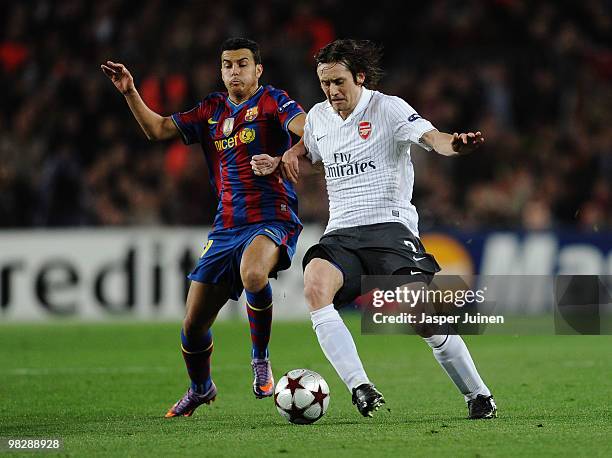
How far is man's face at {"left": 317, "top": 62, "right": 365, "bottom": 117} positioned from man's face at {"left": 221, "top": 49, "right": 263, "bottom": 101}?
0.95 meters

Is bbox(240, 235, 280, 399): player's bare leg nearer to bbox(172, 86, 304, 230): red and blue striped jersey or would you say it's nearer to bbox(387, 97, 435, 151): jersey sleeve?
bbox(172, 86, 304, 230): red and blue striped jersey

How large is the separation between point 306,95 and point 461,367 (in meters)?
10.8

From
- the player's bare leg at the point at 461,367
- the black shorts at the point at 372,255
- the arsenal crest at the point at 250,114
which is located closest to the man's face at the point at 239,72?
the arsenal crest at the point at 250,114

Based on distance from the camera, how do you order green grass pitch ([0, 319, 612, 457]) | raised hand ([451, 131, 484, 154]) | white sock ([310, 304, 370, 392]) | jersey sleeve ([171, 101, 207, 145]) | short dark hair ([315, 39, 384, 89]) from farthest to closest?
jersey sleeve ([171, 101, 207, 145]) < short dark hair ([315, 39, 384, 89]) < white sock ([310, 304, 370, 392]) < raised hand ([451, 131, 484, 154]) < green grass pitch ([0, 319, 612, 457])

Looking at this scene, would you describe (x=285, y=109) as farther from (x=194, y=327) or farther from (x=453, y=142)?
(x=453, y=142)

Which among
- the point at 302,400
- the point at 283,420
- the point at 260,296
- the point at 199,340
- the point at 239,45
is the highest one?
the point at 239,45

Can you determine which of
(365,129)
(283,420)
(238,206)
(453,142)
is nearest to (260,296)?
(238,206)

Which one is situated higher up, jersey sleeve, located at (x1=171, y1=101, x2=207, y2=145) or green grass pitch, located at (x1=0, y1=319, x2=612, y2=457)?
jersey sleeve, located at (x1=171, y1=101, x2=207, y2=145)

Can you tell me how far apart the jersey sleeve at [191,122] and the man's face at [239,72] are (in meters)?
0.24

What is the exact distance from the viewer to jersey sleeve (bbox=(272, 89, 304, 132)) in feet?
24.9

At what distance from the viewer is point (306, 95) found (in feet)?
56.2

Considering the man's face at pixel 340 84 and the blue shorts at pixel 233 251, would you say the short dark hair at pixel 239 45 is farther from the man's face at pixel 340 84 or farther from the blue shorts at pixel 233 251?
the blue shorts at pixel 233 251

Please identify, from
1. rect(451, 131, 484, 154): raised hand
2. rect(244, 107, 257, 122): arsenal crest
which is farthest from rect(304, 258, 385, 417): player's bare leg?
rect(244, 107, 257, 122): arsenal crest

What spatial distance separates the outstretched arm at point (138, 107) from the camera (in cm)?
771
